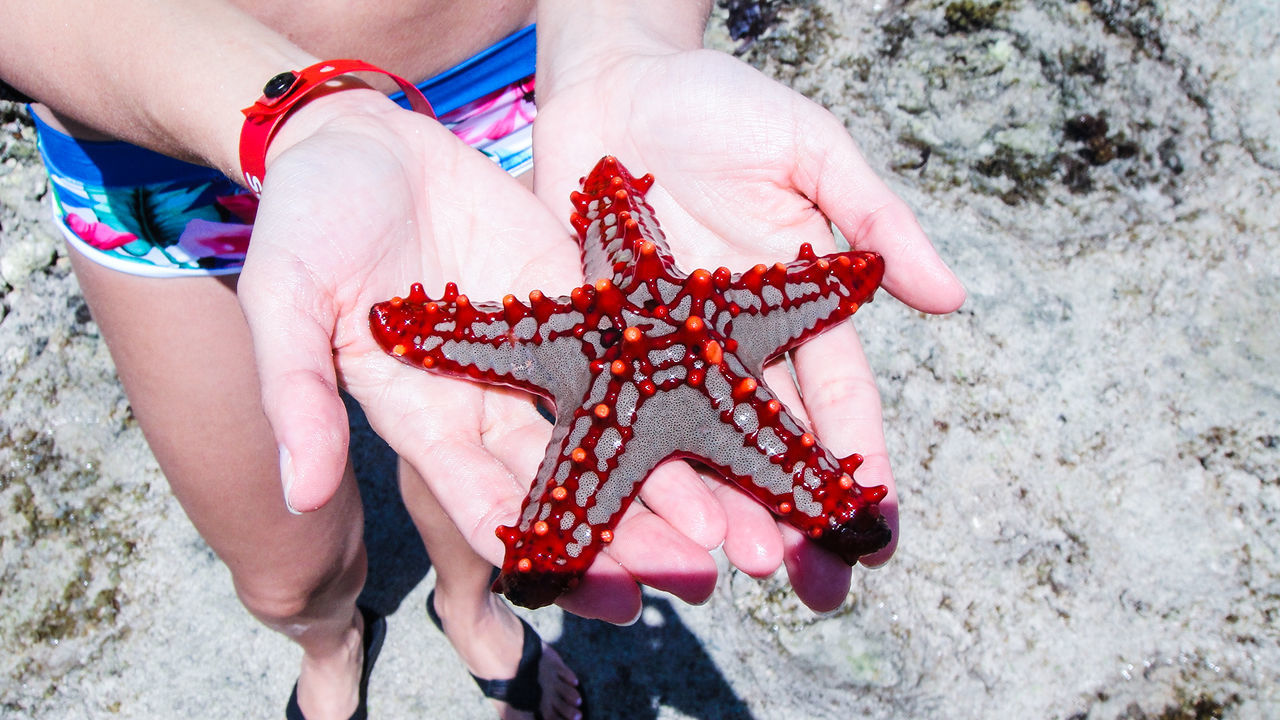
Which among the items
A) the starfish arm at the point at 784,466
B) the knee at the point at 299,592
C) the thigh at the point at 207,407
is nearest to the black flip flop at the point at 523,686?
the knee at the point at 299,592

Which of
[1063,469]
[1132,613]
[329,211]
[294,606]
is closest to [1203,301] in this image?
[1063,469]

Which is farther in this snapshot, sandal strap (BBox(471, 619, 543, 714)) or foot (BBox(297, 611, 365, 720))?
sandal strap (BBox(471, 619, 543, 714))

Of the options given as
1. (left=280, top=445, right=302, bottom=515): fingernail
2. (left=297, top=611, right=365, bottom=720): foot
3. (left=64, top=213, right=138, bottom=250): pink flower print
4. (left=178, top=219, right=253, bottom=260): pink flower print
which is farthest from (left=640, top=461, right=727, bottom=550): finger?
(left=297, top=611, right=365, bottom=720): foot

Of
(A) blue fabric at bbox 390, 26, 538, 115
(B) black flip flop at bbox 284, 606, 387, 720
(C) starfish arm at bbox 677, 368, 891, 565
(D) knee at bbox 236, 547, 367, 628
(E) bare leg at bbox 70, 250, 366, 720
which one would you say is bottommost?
(B) black flip flop at bbox 284, 606, 387, 720

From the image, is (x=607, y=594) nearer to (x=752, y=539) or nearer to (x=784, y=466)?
(x=752, y=539)

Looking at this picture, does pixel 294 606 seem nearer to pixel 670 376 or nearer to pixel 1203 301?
pixel 670 376

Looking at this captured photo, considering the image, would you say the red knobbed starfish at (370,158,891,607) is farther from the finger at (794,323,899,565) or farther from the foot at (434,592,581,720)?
the foot at (434,592,581,720)
